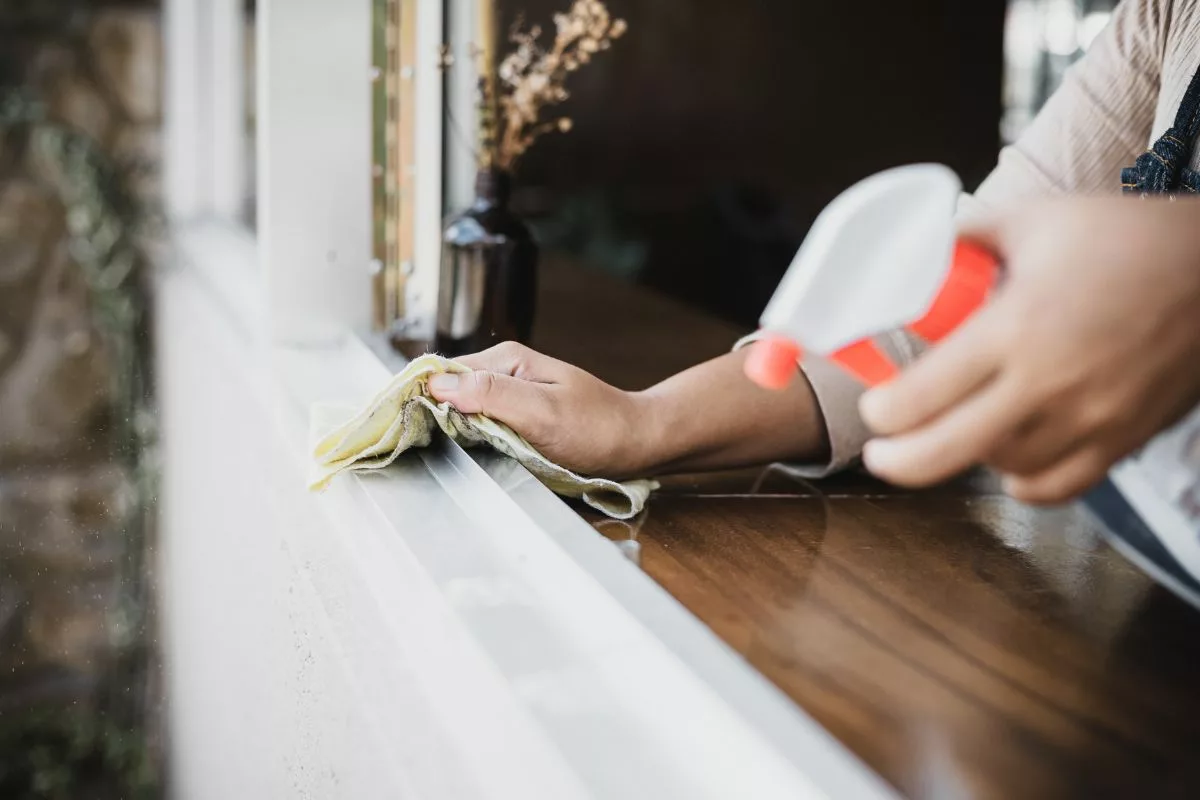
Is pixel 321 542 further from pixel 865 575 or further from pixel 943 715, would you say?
pixel 943 715

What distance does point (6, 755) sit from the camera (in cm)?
272

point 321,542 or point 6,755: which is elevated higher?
point 321,542

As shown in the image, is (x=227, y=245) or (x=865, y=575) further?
(x=227, y=245)

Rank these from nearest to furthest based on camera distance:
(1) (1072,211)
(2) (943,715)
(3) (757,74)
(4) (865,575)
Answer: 1. (1) (1072,211)
2. (2) (943,715)
3. (4) (865,575)
4. (3) (757,74)

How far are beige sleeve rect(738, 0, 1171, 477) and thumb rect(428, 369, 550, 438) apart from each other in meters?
0.20

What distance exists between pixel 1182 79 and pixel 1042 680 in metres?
0.50

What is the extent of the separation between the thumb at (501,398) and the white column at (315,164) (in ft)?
2.32

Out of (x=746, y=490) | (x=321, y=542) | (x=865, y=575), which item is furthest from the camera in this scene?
(x=321, y=542)

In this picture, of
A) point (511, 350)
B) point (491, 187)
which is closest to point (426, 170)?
point (491, 187)

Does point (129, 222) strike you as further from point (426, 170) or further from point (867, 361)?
point (867, 361)

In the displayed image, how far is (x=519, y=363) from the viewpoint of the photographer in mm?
1013

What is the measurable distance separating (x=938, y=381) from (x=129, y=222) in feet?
8.89

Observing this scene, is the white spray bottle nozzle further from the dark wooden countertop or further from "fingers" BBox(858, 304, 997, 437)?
the dark wooden countertop

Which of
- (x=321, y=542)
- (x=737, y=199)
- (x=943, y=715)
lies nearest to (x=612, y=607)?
(x=943, y=715)
